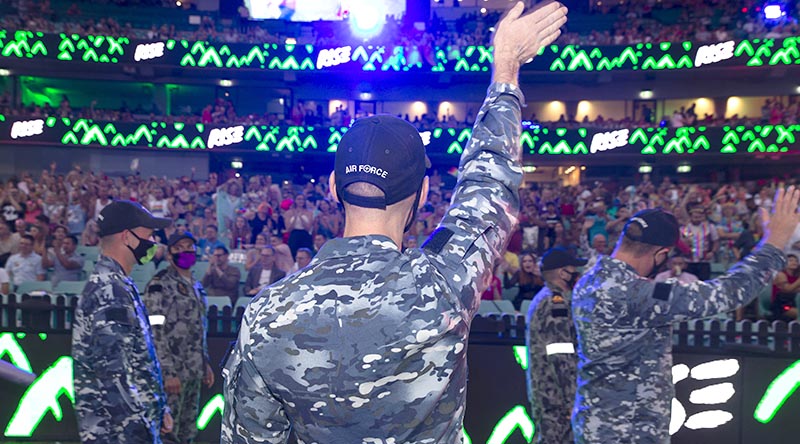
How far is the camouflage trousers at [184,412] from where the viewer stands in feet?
17.5

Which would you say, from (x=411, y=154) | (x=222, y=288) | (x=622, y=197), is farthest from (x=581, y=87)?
(x=411, y=154)

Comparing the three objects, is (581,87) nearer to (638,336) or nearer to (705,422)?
(705,422)

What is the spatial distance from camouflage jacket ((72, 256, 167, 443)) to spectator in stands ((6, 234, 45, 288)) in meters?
7.34

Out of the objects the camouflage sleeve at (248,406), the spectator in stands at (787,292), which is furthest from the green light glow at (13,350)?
the spectator in stands at (787,292)

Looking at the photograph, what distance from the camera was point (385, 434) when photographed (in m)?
1.55

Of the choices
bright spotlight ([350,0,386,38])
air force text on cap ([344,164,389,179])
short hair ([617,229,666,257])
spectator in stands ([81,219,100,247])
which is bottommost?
spectator in stands ([81,219,100,247])

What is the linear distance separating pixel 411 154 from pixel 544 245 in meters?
12.5

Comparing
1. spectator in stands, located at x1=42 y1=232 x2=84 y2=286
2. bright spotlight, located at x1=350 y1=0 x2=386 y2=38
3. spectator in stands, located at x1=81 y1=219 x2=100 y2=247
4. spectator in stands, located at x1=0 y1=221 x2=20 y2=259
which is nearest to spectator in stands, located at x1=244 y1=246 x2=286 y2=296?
spectator in stands, located at x1=42 y1=232 x2=84 y2=286

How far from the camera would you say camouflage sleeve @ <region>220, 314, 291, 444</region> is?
152 centimetres

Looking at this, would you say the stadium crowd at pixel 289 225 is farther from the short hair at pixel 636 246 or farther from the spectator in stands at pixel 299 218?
the short hair at pixel 636 246

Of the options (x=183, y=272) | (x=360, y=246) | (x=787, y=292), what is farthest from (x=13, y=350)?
(x=787, y=292)

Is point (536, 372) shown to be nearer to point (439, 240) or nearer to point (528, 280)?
point (439, 240)

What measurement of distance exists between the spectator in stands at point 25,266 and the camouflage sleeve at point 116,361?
7543 mm

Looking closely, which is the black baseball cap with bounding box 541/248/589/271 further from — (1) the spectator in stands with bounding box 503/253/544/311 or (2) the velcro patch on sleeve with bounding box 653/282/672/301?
(1) the spectator in stands with bounding box 503/253/544/311
